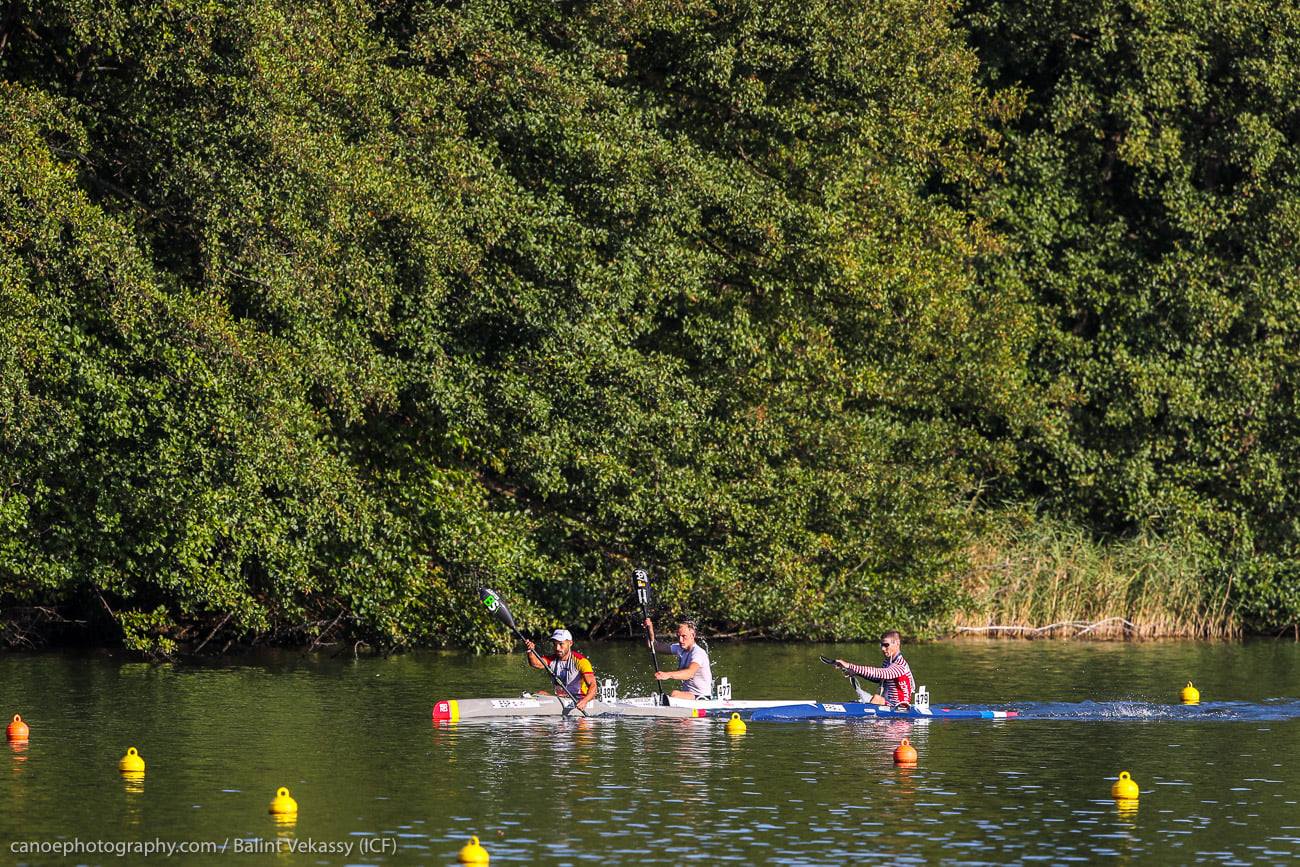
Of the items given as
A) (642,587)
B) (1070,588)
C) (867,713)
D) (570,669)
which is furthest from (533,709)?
(1070,588)

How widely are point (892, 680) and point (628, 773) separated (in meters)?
7.84

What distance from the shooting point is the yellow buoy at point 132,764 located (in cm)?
2058

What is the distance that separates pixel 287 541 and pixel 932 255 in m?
16.1

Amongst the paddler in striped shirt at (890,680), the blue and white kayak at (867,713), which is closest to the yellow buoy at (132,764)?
the blue and white kayak at (867,713)

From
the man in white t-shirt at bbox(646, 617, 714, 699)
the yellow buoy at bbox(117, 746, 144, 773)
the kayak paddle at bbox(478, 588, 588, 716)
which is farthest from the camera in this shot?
the man in white t-shirt at bbox(646, 617, 714, 699)

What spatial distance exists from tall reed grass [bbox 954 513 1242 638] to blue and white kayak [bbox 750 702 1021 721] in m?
13.5

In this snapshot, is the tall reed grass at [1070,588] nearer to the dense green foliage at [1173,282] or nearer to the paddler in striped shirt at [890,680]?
the dense green foliage at [1173,282]

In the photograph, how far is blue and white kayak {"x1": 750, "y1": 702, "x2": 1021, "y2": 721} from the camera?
27344mm

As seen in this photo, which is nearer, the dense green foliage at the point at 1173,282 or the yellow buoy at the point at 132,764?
the yellow buoy at the point at 132,764

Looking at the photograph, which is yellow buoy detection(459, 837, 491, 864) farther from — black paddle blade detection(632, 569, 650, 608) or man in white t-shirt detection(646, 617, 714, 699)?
black paddle blade detection(632, 569, 650, 608)

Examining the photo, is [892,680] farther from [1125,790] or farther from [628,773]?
[1125,790]

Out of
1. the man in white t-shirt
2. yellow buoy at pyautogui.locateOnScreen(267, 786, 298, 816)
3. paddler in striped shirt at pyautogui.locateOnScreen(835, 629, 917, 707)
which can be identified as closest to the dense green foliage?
paddler in striped shirt at pyautogui.locateOnScreen(835, 629, 917, 707)

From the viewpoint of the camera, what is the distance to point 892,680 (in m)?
28.3

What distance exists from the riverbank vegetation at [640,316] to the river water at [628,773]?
3.12 m
